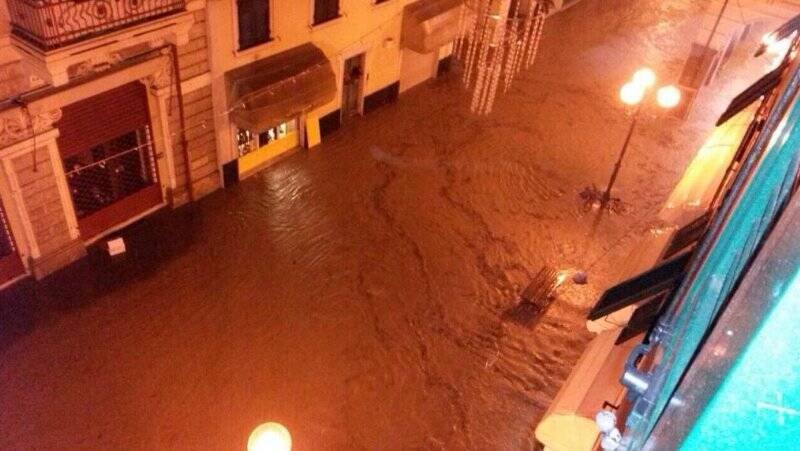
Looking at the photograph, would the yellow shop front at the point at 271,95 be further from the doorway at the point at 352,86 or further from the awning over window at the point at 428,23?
the awning over window at the point at 428,23

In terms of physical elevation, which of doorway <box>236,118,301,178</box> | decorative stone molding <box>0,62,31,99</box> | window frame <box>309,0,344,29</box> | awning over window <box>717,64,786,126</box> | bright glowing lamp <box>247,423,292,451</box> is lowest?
doorway <box>236,118,301,178</box>

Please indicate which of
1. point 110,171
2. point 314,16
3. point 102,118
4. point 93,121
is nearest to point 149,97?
point 102,118

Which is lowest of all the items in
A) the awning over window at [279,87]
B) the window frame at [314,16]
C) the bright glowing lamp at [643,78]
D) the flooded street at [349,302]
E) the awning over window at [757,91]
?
the flooded street at [349,302]

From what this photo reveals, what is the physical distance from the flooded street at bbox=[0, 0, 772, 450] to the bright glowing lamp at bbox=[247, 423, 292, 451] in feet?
10.7

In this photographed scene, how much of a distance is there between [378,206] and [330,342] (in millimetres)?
4418

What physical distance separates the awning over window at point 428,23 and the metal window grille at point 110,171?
8.14 metres

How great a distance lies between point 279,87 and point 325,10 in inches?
102

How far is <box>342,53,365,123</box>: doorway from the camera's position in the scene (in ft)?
58.3

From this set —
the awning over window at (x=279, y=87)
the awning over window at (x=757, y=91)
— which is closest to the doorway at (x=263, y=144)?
the awning over window at (x=279, y=87)

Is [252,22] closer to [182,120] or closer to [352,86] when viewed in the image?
[182,120]

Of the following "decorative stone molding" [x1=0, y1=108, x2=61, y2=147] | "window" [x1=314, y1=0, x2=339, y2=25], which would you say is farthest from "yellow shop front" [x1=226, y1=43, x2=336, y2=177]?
"decorative stone molding" [x1=0, y1=108, x2=61, y2=147]

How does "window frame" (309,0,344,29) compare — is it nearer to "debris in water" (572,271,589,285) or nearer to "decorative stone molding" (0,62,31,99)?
"decorative stone molding" (0,62,31,99)

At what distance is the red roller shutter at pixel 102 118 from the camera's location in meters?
11.8

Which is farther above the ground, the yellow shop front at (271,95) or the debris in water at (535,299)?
the yellow shop front at (271,95)
